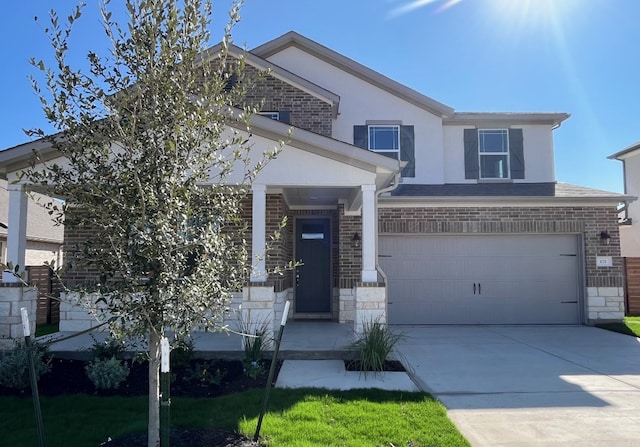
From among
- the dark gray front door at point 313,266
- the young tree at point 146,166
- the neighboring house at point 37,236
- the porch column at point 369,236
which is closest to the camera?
the young tree at point 146,166

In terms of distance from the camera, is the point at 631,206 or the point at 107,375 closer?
the point at 107,375

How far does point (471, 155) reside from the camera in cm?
1277

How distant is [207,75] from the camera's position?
360 centimetres

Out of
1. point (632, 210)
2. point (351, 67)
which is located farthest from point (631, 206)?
point (351, 67)

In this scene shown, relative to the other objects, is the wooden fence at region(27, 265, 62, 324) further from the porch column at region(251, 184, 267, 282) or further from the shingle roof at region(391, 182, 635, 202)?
the shingle roof at region(391, 182, 635, 202)

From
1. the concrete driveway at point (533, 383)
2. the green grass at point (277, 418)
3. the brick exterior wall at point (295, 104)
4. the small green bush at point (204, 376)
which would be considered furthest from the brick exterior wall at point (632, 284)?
the small green bush at point (204, 376)

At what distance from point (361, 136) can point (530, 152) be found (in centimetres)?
480

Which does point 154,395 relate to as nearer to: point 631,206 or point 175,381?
point 175,381

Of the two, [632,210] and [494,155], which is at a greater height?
[494,155]

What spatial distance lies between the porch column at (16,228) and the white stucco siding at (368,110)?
288 inches

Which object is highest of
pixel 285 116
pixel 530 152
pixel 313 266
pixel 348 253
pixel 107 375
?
pixel 285 116

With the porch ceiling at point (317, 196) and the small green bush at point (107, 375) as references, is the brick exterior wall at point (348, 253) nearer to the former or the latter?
the porch ceiling at point (317, 196)

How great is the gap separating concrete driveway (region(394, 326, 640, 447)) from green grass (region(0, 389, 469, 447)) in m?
0.49

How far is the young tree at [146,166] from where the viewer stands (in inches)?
132
